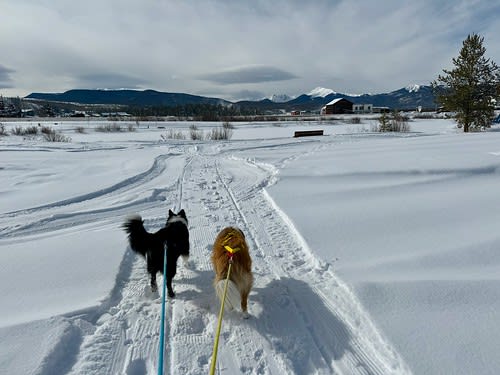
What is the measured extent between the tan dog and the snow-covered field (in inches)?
11.1

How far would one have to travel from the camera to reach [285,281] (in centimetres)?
361

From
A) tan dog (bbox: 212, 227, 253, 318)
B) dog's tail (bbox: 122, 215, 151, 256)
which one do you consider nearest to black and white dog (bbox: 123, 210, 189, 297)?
dog's tail (bbox: 122, 215, 151, 256)

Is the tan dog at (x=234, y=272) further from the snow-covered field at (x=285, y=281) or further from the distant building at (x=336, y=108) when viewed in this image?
the distant building at (x=336, y=108)

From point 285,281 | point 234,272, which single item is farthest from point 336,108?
point 234,272

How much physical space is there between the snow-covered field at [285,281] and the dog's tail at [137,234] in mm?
551

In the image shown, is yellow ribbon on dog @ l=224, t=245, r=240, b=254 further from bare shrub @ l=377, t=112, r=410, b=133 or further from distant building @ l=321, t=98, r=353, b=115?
distant building @ l=321, t=98, r=353, b=115

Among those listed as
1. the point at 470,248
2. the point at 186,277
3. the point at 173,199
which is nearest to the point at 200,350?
the point at 186,277

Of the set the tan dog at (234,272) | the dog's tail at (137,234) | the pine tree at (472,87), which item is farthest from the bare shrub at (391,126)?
the dog's tail at (137,234)

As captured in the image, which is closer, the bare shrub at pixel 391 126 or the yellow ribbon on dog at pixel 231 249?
the yellow ribbon on dog at pixel 231 249

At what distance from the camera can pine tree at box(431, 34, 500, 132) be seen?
2191 centimetres

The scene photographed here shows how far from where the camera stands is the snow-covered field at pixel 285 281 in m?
2.47

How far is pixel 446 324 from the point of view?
2619 mm

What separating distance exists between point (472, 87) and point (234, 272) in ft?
87.0

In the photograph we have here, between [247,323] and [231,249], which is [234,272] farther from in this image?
[247,323]
